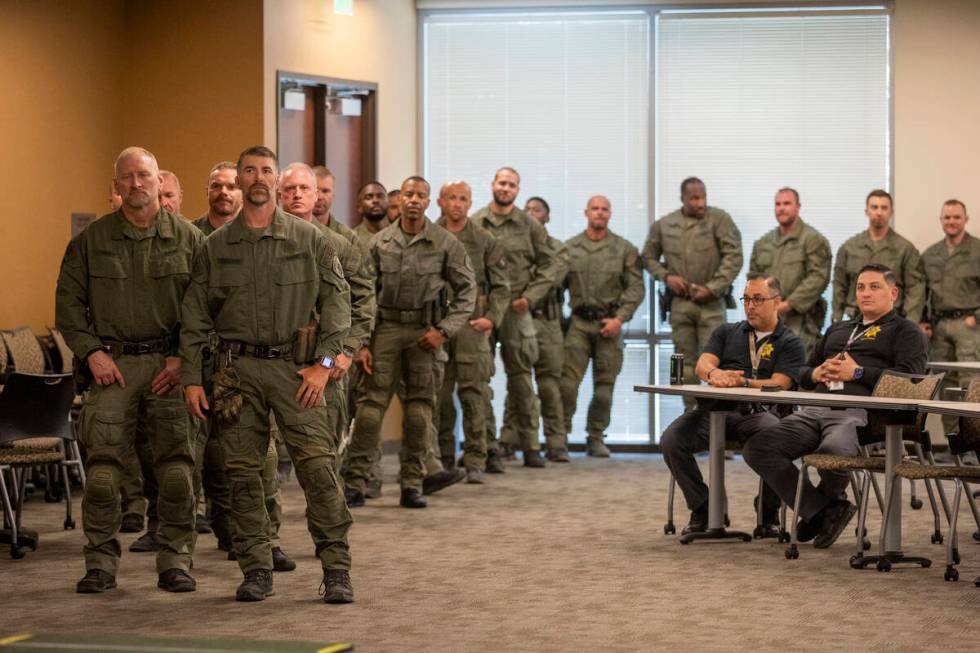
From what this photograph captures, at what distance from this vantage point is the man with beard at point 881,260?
10438mm

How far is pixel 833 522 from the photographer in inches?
→ 266

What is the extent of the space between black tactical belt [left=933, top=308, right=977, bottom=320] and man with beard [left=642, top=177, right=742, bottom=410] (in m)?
1.45

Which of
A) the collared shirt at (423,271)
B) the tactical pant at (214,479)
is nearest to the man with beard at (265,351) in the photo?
the tactical pant at (214,479)

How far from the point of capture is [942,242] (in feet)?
35.0

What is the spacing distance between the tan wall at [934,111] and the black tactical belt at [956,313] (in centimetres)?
61

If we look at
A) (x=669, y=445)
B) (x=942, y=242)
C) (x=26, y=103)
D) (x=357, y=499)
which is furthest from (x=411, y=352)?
(x=942, y=242)

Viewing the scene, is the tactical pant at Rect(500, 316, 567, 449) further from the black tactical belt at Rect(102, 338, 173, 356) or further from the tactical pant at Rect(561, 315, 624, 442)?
the black tactical belt at Rect(102, 338, 173, 356)

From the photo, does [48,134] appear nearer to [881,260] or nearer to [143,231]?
[143,231]

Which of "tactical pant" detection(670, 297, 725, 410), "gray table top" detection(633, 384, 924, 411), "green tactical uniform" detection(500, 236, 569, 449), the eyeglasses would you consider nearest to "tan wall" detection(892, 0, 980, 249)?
"tactical pant" detection(670, 297, 725, 410)

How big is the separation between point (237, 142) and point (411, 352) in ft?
7.54

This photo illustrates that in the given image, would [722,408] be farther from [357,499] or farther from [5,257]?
[5,257]

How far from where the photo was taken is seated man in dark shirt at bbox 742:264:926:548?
22.2 ft

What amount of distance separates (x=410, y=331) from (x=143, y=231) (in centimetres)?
264

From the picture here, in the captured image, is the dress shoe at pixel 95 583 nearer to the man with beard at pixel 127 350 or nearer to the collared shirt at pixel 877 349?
the man with beard at pixel 127 350
